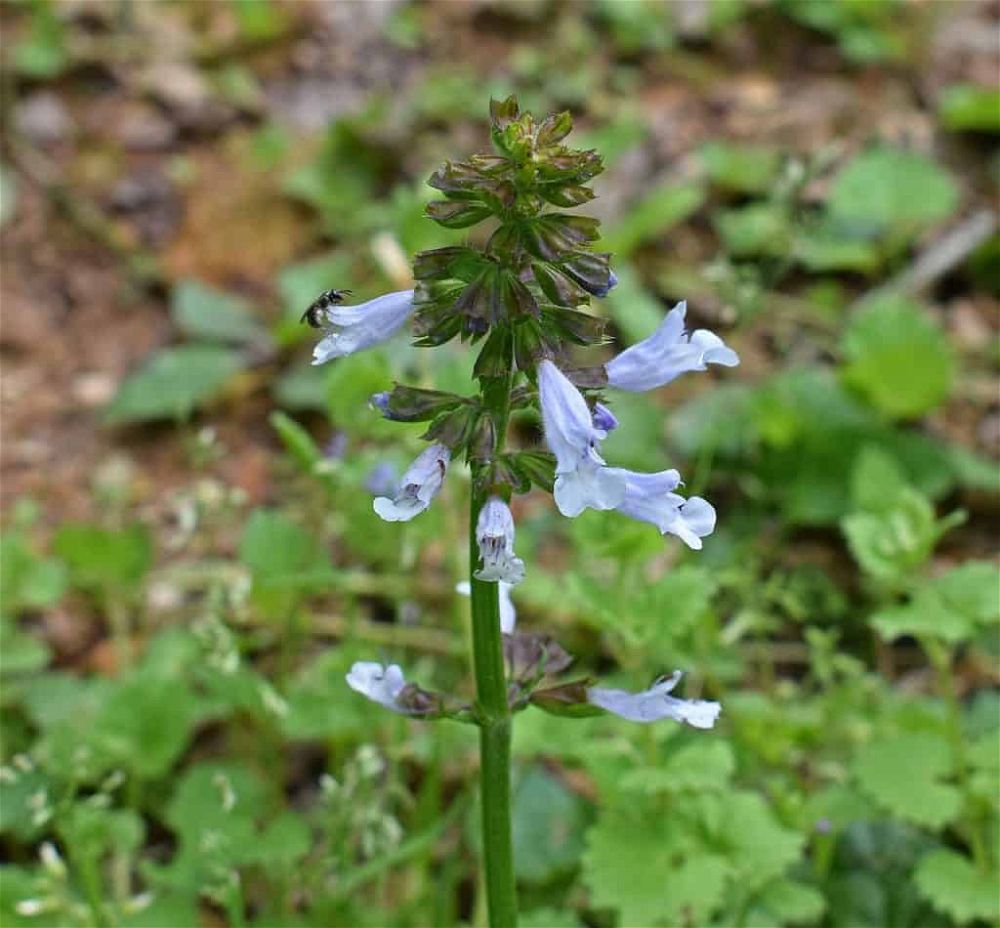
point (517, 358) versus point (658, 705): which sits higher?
point (517, 358)

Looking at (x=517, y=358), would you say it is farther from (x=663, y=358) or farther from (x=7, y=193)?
(x=7, y=193)

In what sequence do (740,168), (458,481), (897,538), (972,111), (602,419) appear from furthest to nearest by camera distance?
(972,111)
(740,168)
(458,481)
(897,538)
(602,419)

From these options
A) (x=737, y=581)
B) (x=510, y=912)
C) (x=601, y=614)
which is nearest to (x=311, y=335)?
(x=737, y=581)

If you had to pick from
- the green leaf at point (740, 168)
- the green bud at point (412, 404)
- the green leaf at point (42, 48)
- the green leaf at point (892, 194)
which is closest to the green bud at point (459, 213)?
the green bud at point (412, 404)

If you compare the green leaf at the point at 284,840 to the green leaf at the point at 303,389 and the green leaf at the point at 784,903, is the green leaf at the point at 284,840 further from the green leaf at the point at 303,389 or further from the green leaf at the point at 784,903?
the green leaf at the point at 303,389

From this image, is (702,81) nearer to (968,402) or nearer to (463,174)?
(968,402)

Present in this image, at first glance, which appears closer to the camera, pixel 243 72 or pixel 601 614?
pixel 601 614

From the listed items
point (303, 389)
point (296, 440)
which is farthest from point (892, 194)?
point (296, 440)

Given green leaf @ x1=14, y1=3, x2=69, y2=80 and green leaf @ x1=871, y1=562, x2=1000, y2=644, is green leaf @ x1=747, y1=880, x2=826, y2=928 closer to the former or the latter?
green leaf @ x1=871, y1=562, x2=1000, y2=644
